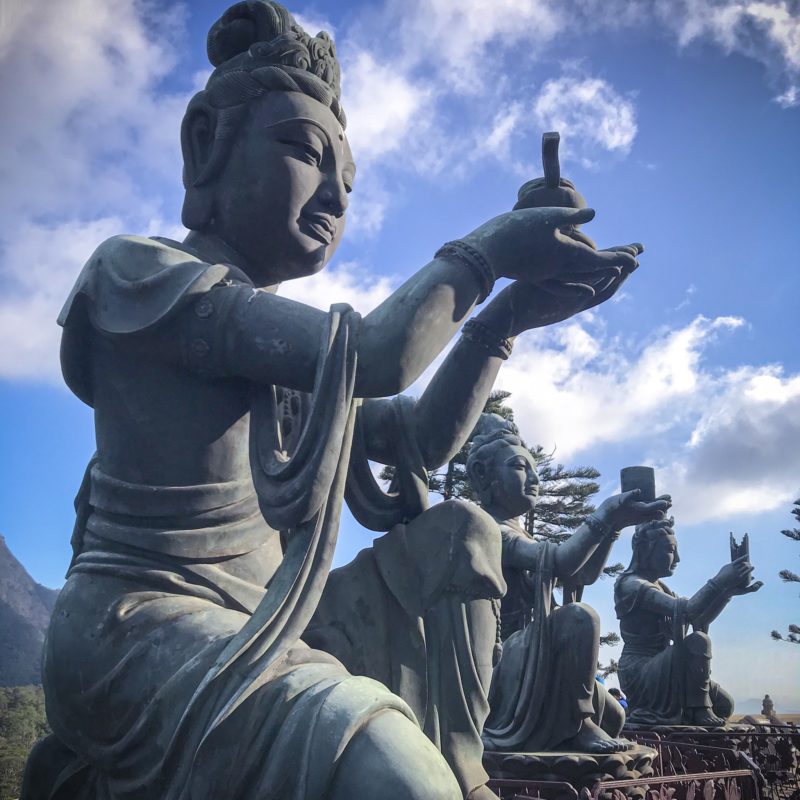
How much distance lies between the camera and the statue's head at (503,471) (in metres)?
6.57

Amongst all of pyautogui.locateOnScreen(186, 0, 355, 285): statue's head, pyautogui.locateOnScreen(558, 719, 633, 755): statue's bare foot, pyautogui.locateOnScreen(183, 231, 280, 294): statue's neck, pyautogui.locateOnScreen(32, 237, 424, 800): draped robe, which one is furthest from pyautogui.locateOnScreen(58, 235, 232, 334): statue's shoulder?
pyautogui.locateOnScreen(558, 719, 633, 755): statue's bare foot

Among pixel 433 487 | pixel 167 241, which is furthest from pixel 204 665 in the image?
pixel 433 487

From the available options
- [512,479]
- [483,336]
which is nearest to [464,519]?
[483,336]

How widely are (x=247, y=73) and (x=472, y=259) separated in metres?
1.00

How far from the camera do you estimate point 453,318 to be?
2.39 m

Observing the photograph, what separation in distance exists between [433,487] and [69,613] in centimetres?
1542

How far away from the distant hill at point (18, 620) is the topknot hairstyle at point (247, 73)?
29.7 feet

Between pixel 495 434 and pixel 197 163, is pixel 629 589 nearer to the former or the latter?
pixel 495 434

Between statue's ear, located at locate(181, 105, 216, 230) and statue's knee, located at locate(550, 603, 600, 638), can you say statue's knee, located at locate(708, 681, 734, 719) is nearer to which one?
statue's knee, located at locate(550, 603, 600, 638)

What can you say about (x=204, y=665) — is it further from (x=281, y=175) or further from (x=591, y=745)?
(x=591, y=745)

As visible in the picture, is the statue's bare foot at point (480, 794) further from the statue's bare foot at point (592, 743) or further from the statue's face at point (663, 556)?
the statue's face at point (663, 556)

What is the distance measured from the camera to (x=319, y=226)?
2.72 m

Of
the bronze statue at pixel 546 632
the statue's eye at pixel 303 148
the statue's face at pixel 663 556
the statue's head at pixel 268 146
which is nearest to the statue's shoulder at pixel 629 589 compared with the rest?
the statue's face at pixel 663 556

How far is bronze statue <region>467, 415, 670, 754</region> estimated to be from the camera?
6523mm
